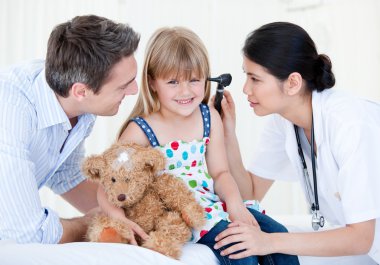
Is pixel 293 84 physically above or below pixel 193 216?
above

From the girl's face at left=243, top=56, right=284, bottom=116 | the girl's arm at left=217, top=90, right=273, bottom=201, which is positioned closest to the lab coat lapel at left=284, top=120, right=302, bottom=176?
the girl's face at left=243, top=56, right=284, bottom=116

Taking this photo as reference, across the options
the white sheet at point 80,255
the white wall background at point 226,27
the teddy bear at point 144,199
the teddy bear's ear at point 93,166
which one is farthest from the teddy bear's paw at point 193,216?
the white wall background at point 226,27

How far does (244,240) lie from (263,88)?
1.90 feet

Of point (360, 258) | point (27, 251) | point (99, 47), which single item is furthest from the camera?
point (360, 258)

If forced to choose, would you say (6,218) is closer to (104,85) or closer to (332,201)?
(104,85)

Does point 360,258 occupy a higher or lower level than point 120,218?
lower

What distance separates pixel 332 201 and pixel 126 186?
87 cm

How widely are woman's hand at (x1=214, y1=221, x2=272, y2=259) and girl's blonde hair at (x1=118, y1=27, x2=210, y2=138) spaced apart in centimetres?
56

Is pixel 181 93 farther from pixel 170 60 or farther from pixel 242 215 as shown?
pixel 242 215

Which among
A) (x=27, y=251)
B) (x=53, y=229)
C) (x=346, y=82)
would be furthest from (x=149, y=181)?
(x=346, y=82)

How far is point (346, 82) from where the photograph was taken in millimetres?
4363

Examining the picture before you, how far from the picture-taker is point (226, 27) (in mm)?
4191

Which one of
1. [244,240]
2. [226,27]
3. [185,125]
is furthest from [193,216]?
[226,27]

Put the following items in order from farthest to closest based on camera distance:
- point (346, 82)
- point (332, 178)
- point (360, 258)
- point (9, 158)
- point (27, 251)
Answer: point (346, 82) → point (360, 258) → point (332, 178) → point (9, 158) → point (27, 251)
